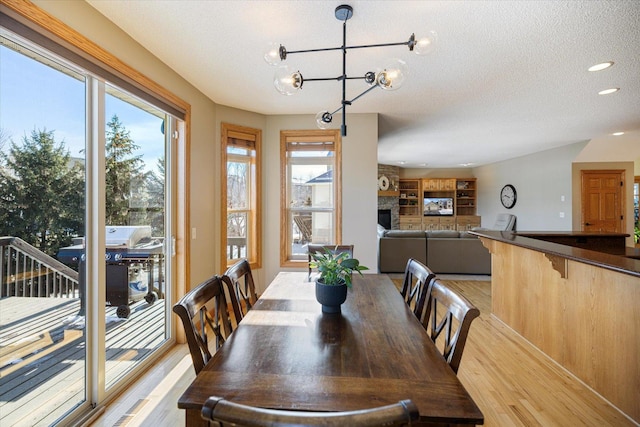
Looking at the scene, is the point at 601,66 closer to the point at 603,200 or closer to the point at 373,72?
the point at 373,72

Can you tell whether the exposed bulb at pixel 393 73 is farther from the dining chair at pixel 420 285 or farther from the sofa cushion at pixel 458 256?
the sofa cushion at pixel 458 256

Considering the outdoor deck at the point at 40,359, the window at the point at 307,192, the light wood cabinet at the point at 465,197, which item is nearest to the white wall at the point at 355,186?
the window at the point at 307,192

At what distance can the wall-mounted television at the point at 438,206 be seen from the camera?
406 inches

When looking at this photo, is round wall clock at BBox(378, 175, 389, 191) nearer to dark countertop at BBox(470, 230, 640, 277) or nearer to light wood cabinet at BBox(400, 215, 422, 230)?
light wood cabinet at BBox(400, 215, 422, 230)

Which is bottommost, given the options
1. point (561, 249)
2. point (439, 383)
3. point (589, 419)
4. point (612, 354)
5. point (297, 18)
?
point (589, 419)

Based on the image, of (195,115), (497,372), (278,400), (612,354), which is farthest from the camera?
(195,115)

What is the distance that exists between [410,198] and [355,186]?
6998 mm

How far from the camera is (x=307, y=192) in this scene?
4.09m

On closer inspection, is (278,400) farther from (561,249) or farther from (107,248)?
(561,249)

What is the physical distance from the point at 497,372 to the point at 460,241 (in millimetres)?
3342

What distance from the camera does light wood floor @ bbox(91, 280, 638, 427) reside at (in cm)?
188

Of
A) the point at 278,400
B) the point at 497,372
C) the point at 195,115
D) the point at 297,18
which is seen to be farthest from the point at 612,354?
the point at 195,115

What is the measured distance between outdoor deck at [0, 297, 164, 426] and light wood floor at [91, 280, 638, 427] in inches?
11.0

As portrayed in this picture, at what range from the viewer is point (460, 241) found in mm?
5484
